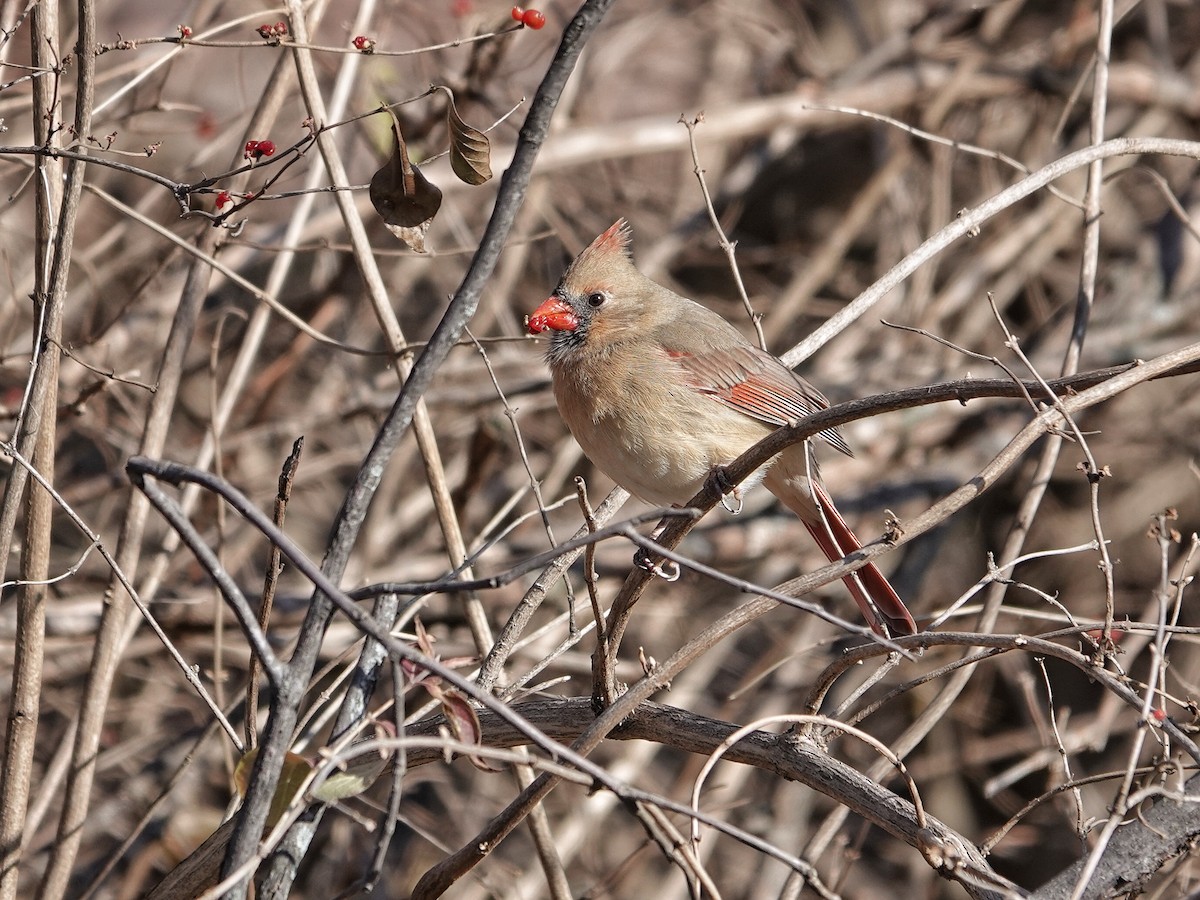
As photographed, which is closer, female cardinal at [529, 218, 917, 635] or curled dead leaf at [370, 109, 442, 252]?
curled dead leaf at [370, 109, 442, 252]

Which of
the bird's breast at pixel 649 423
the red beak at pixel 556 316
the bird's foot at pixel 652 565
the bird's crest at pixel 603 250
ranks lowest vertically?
the bird's foot at pixel 652 565

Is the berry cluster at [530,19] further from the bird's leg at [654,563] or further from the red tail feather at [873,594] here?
the red tail feather at [873,594]

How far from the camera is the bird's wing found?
3.54 m

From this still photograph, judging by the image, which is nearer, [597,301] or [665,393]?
[665,393]

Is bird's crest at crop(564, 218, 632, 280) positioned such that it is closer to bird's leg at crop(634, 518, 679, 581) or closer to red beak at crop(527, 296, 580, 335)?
red beak at crop(527, 296, 580, 335)

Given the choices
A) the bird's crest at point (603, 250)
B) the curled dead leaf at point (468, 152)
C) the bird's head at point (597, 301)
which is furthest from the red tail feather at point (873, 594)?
the curled dead leaf at point (468, 152)

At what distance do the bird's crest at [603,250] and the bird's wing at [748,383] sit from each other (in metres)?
0.34

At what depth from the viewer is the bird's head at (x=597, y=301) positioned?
363cm

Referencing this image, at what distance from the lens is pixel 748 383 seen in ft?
11.8

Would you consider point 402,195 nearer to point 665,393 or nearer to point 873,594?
point 665,393

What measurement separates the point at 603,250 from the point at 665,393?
19.5 inches

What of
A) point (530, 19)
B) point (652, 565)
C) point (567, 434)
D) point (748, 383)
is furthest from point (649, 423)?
point (567, 434)

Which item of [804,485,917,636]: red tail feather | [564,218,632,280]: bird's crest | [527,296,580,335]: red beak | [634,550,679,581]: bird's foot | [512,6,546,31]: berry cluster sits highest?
[512,6,546,31]: berry cluster

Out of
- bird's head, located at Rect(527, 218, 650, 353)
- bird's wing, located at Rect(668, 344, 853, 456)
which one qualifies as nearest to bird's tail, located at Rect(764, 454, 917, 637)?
bird's wing, located at Rect(668, 344, 853, 456)
